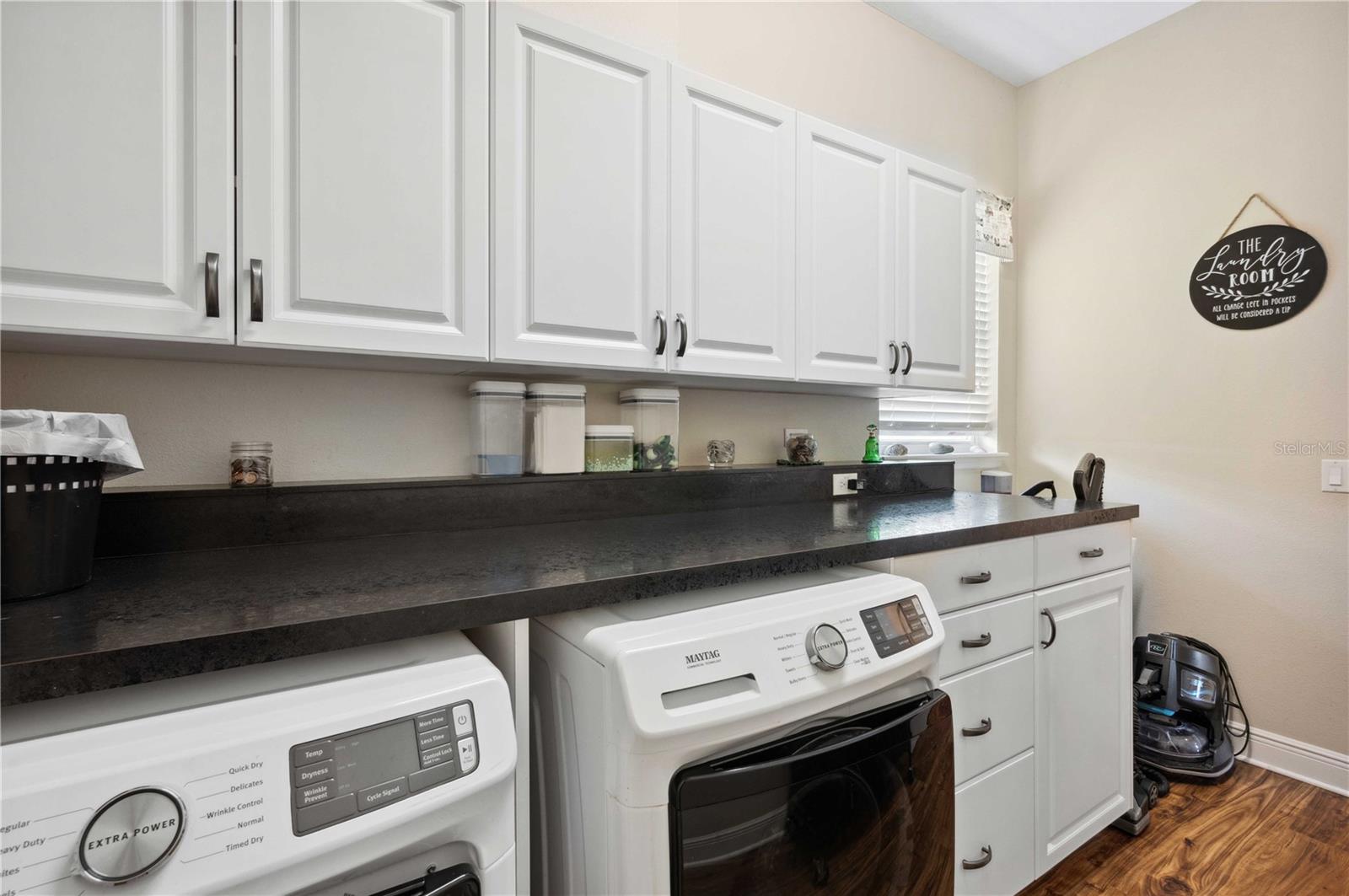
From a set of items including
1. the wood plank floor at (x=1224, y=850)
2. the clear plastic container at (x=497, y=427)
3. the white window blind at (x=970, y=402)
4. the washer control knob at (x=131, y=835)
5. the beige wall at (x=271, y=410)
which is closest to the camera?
the washer control knob at (x=131, y=835)

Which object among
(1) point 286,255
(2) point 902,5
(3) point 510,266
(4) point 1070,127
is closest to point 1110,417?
(4) point 1070,127

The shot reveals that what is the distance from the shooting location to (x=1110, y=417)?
282cm

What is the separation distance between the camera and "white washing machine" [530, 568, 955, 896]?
2.82ft

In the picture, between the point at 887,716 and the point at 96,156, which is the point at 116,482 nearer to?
the point at 96,156

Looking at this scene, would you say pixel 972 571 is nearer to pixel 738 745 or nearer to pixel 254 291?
pixel 738 745

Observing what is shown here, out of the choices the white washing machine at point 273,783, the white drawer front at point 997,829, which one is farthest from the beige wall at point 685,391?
the white drawer front at point 997,829

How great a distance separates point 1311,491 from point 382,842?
3.01 m

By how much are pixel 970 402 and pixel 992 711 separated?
1.96 meters

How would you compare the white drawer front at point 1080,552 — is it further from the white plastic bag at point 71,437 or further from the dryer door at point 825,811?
the white plastic bag at point 71,437

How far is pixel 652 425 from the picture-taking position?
1885 millimetres

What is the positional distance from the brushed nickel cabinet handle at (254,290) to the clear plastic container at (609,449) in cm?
80

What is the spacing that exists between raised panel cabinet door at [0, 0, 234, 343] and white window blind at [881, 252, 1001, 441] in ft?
7.82

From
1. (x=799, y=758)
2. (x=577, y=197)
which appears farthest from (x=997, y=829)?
(x=577, y=197)

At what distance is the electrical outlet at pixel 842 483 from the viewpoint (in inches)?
85.5
